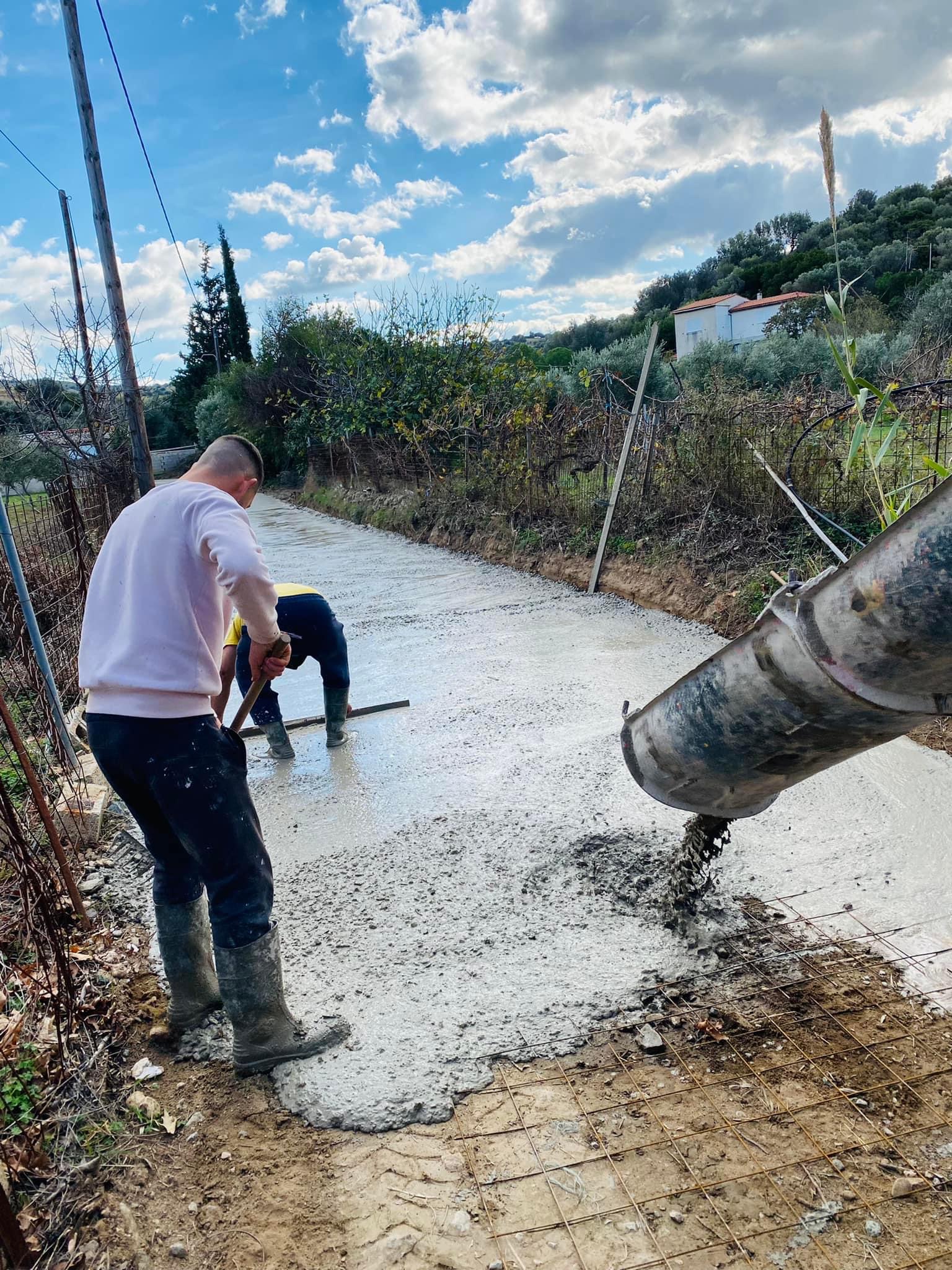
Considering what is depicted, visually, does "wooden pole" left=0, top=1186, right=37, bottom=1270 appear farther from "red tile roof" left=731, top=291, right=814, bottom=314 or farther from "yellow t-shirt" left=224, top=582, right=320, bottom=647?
"red tile roof" left=731, top=291, right=814, bottom=314

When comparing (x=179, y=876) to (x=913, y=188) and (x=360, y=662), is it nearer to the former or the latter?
(x=360, y=662)

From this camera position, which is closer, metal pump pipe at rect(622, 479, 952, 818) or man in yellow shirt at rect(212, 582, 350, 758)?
metal pump pipe at rect(622, 479, 952, 818)

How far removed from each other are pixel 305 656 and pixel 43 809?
246 cm

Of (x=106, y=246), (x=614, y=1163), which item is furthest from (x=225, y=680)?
(x=106, y=246)

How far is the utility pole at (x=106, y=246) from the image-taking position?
9609 millimetres

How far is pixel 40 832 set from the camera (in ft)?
12.6

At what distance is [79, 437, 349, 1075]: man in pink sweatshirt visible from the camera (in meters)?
2.25

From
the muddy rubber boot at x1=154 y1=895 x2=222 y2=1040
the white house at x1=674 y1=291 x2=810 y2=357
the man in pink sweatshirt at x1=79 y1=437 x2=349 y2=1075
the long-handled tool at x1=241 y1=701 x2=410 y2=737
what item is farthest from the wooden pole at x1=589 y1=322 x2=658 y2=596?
the white house at x1=674 y1=291 x2=810 y2=357

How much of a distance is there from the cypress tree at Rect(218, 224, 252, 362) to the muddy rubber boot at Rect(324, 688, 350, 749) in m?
41.3

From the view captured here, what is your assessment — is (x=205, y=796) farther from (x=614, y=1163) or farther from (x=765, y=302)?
(x=765, y=302)

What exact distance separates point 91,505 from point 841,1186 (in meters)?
8.28

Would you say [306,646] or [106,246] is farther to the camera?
[106,246]

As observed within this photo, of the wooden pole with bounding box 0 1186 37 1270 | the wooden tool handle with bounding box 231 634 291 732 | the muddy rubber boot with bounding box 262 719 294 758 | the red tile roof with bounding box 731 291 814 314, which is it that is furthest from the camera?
the red tile roof with bounding box 731 291 814 314

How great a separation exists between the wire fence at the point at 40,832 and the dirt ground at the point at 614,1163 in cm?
28
